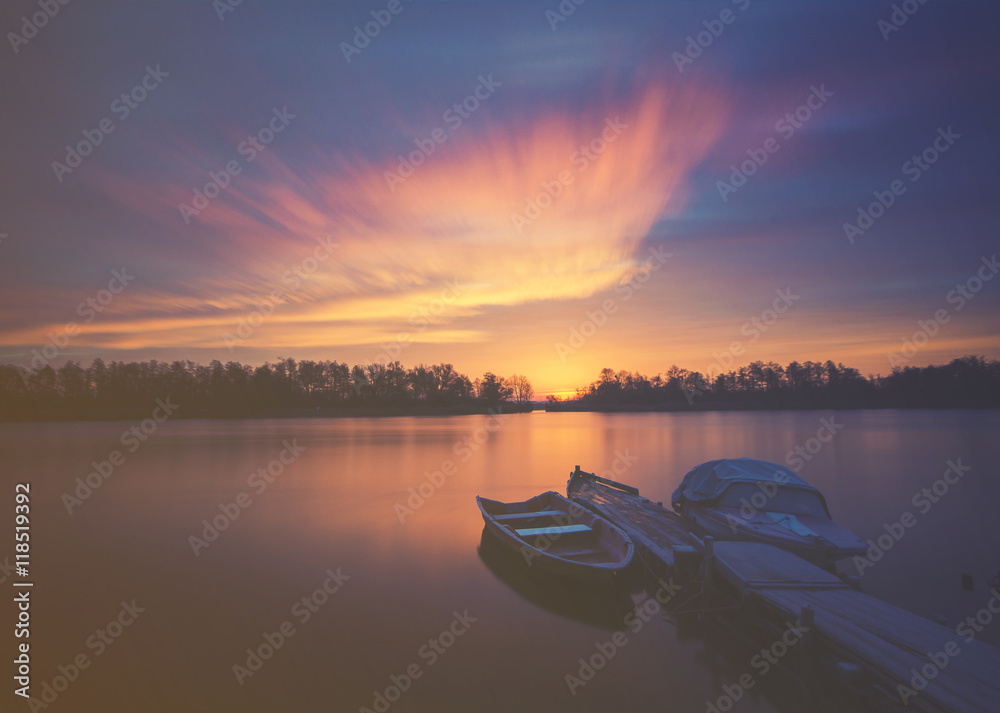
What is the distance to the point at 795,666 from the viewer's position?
25.7 feet

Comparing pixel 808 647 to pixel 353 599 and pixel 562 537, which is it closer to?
pixel 562 537

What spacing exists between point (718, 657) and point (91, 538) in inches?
764

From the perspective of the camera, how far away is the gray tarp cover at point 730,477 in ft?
47.1

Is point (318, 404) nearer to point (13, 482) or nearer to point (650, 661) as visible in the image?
point (13, 482)

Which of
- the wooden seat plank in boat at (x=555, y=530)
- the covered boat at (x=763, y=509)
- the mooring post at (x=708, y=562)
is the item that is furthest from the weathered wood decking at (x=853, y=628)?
the wooden seat plank in boat at (x=555, y=530)

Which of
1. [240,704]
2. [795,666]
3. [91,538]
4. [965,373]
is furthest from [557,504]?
[965,373]

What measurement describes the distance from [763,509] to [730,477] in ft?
4.42

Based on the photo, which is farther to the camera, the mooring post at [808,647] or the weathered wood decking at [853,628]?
the mooring post at [808,647]

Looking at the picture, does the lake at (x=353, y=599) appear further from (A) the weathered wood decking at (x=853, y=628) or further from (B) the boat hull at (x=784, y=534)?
(B) the boat hull at (x=784, y=534)

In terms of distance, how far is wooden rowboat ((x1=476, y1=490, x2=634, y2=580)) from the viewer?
10.9 metres

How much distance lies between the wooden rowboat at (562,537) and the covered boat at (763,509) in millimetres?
3039

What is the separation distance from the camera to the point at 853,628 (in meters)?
7.11

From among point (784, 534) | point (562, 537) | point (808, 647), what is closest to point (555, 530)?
point (562, 537)

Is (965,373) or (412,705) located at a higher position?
(965,373)
